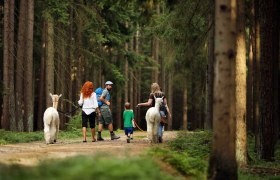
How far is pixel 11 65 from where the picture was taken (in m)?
25.8

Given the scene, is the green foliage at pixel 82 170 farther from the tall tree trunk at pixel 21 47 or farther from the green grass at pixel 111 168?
the tall tree trunk at pixel 21 47

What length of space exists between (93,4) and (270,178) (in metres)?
20.7

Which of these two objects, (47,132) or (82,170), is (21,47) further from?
(82,170)

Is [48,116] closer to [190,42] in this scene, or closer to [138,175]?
[190,42]

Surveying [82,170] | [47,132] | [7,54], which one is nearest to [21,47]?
[7,54]

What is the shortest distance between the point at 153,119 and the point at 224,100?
6.78 m

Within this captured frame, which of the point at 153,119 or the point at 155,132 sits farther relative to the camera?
the point at 155,132

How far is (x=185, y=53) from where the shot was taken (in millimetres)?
21953

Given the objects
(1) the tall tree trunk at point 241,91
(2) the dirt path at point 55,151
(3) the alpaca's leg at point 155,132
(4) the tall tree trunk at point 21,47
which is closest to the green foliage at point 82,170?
(2) the dirt path at point 55,151

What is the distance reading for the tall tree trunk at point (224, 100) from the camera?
9961mm

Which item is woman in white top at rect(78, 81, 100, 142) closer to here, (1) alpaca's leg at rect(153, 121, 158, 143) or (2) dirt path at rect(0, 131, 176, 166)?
(1) alpaca's leg at rect(153, 121, 158, 143)

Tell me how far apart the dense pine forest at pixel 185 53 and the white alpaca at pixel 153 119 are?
2074 mm

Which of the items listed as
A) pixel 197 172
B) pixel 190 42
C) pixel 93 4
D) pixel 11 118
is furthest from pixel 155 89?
pixel 93 4

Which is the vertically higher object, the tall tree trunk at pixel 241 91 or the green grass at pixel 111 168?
the tall tree trunk at pixel 241 91
